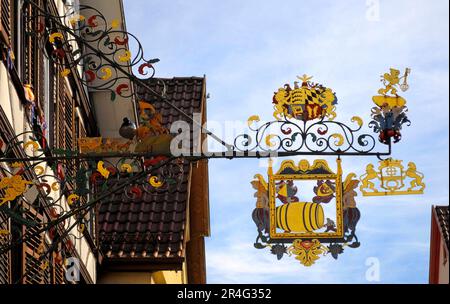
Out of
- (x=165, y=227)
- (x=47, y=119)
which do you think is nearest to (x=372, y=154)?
(x=47, y=119)

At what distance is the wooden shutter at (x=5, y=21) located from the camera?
12.0 metres

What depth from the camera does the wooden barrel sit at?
10.7 meters

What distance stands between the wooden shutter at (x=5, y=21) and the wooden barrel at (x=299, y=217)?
2895 mm

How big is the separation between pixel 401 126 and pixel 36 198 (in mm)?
4170

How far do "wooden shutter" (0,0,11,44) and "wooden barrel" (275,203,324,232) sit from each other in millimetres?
A: 2895

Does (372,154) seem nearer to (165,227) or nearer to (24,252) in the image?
(24,252)

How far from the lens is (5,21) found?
12289 millimetres

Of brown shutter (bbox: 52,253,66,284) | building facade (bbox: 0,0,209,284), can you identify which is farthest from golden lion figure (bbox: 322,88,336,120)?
brown shutter (bbox: 52,253,66,284)

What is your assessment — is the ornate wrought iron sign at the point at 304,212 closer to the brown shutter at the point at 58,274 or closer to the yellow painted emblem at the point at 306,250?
the yellow painted emblem at the point at 306,250

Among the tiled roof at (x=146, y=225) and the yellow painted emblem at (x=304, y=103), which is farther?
the tiled roof at (x=146, y=225)

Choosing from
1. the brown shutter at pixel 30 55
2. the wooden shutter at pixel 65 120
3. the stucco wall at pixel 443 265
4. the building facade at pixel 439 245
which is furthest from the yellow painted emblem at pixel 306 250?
the stucco wall at pixel 443 265

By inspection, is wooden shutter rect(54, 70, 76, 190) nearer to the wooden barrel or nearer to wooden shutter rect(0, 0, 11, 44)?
wooden shutter rect(0, 0, 11, 44)

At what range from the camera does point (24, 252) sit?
13.3 m

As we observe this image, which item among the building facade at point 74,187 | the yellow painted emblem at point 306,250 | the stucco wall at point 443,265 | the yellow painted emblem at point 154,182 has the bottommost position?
the yellow painted emblem at point 306,250
